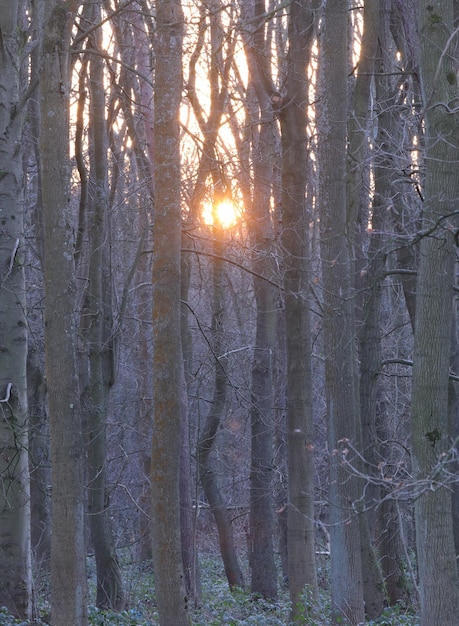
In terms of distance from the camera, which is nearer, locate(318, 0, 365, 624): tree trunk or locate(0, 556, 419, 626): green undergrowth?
locate(0, 556, 419, 626): green undergrowth

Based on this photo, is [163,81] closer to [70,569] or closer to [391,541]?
[70,569]

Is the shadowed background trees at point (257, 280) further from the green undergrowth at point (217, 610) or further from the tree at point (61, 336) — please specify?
the green undergrowth at point (217, 610)

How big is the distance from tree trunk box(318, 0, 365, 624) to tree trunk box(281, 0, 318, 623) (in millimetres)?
573

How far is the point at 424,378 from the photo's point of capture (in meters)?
8.70

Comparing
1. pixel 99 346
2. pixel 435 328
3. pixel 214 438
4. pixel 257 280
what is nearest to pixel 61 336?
pixel 435 328

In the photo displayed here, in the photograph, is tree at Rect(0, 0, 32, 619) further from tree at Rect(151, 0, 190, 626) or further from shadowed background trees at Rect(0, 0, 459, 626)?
tree at Rect(151, 0, 190, 626)

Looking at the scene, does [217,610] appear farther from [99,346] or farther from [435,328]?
[435,328]

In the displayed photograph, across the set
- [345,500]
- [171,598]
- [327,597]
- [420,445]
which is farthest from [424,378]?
[327,597]

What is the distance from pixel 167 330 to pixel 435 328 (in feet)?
9.52

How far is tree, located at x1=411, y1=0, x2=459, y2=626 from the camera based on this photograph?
849 centimetres

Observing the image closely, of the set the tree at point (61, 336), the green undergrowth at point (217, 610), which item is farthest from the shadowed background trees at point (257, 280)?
the green undergrowth at point (217, 610)

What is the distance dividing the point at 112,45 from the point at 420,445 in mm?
10931

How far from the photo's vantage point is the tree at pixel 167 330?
8.05m

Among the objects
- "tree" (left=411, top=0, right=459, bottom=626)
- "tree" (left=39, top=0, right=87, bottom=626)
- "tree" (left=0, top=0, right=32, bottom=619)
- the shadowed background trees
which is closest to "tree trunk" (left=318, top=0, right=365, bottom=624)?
the shadowed background trees
